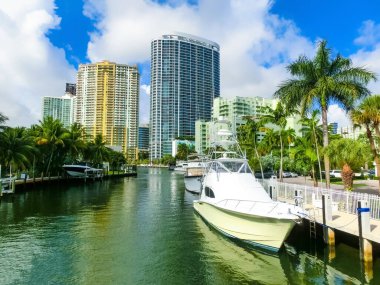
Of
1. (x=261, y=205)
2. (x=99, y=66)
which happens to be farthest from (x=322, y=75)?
(x=99, y=66)

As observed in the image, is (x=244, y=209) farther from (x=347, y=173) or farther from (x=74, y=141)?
(x=74, y=141)

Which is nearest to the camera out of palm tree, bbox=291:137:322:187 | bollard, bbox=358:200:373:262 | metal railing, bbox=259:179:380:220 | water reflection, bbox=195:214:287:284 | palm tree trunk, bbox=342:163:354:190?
water reflection, bbox=195:214:287:284

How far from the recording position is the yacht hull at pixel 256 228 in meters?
14.9

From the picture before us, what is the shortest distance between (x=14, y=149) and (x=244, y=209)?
137ft

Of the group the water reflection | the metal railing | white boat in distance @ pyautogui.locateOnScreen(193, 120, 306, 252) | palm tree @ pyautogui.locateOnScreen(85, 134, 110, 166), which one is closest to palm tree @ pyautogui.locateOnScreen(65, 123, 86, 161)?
palm tree @ pyautogui.locateOnScreen(85, 134, 110, 166)

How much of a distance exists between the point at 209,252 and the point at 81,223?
11416mm

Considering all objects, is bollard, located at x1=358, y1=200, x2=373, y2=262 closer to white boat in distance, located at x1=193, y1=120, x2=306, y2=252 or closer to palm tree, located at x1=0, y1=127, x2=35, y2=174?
white boat in distance, located at x1=193, y1=120, x2=306, y2=252

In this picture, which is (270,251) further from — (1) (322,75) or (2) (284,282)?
(1) (322,75)

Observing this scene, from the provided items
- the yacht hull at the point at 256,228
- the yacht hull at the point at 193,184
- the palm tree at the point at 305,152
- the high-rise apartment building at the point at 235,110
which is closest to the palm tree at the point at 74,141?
the yacht hull at the point at 193,184

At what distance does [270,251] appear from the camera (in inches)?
616

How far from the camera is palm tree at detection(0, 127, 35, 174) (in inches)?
1790

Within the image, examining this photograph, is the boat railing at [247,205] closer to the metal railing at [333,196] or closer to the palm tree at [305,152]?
the metal railing at [333,196]

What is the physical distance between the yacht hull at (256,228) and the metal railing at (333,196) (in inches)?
164

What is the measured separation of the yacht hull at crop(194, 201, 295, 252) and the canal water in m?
0.58
